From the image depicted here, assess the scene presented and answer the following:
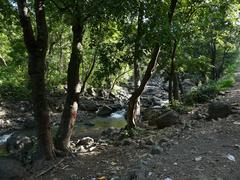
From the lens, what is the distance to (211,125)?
34.0ft

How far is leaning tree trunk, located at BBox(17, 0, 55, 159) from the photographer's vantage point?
28.1 ft

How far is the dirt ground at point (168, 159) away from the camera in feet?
22.5

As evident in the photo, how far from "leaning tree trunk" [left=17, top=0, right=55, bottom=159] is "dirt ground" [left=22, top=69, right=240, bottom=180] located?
0.62m

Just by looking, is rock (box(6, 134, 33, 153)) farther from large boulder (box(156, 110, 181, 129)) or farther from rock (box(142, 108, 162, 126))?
rock (box(142, 108, 162, 126))

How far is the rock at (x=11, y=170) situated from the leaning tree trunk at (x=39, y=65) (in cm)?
65

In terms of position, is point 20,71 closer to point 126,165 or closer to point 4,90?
point 4,90

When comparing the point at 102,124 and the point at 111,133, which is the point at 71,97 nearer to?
the point at 111,133

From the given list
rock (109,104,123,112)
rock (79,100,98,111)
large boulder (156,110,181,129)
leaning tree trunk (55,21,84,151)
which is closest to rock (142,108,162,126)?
large boulder (156,110,181,129)

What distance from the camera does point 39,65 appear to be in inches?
352

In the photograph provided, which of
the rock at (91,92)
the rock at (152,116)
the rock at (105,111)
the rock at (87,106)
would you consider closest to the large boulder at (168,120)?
the rock at (152,116)

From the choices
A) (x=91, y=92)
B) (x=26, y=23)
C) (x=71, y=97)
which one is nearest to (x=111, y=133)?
(x=71, y=97)

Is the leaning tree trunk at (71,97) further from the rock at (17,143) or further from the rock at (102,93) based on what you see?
the rock at (102,93)

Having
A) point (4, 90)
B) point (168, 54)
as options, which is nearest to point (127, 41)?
point (168, 54)

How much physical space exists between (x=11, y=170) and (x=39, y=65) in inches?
99.6
